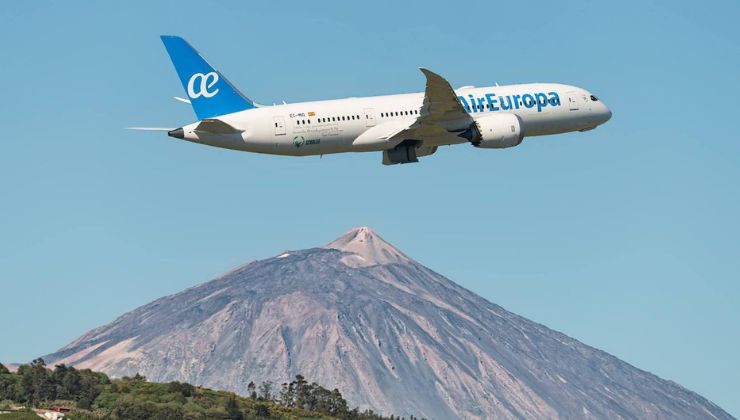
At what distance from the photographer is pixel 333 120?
96125 mm

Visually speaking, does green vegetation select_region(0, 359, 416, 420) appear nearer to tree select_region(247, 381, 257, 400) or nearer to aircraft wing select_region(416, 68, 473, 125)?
tree select_region(247, 381, 257, 400)

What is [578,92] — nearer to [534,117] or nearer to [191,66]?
[534,117]

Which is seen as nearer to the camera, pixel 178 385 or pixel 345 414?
pixel 178 385

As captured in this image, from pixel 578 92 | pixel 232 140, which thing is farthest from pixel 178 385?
pixel 578 92

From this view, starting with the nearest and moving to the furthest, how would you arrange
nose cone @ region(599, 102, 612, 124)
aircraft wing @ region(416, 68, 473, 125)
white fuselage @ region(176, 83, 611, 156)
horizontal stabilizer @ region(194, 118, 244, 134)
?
1. horizontal stabilizer @ region(194, 118, 244, 134)
2. aircraft wing @ region(416, 68, 473, 125)
3. white fuselage @ region(176, 83, 611, 156)
4. nose cone @ region(599, 102, 612, 124)

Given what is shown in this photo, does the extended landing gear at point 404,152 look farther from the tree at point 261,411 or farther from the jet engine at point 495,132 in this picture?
the tree at point 261,411

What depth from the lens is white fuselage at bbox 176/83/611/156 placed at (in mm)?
95500

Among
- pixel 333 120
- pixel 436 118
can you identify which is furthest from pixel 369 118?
pixel 436 118

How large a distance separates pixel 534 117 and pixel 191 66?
81.8ft

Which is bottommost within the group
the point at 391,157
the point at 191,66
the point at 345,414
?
the point at 345,414

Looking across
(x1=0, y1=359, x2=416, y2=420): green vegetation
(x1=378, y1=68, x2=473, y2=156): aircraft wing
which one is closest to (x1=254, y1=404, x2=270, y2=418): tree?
(x1=0, y1=359, x2=416, y2=420): green vegetation

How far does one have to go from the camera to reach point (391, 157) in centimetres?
9856

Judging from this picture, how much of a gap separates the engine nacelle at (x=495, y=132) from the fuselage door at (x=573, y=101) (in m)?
8.35

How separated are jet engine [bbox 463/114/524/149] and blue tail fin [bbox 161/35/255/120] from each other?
15778 mm
